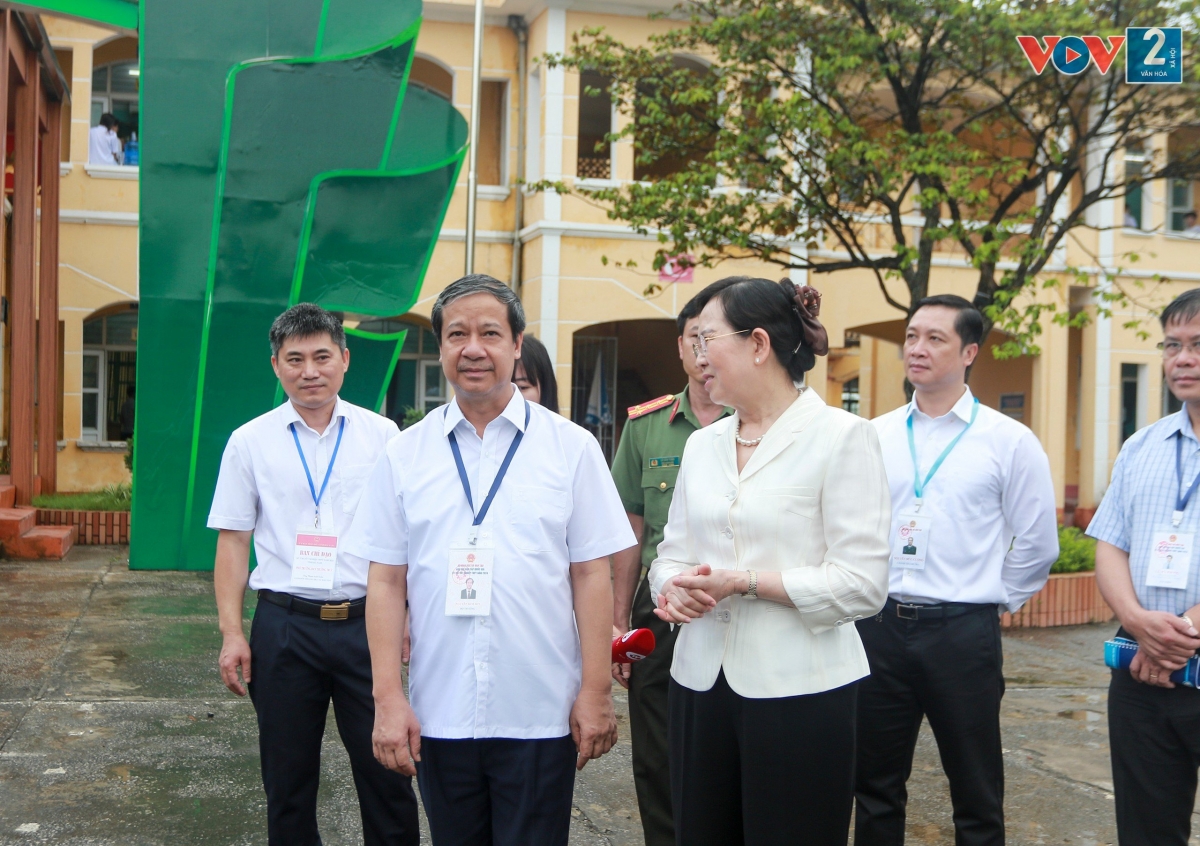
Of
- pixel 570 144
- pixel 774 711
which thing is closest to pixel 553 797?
pixel 774 711

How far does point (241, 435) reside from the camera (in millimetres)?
3699

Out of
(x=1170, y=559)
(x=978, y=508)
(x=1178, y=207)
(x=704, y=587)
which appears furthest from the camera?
(x=1178, y=207)

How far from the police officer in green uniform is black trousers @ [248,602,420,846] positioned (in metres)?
0.74

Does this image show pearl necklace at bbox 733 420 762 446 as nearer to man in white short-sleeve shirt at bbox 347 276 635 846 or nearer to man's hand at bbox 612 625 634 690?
man in white short-sleeve shirt at bbox 347 276 635 846

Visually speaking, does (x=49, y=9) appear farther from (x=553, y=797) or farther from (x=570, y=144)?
(x=553, y=797)

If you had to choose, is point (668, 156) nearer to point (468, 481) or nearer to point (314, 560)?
point (314, 560)

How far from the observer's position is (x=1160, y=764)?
316cm

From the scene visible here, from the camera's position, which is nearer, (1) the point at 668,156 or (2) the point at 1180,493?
(2) the point at 1180,493

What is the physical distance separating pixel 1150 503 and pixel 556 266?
41.2ft

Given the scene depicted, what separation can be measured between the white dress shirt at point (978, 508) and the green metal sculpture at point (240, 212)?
6.11 metres

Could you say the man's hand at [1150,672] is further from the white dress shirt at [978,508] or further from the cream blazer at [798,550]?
the cream blazer at [798,550]

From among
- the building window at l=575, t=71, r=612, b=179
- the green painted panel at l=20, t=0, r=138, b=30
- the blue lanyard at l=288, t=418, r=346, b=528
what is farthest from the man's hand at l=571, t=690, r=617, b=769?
the building window at l=575, t=71, r=612, b=179

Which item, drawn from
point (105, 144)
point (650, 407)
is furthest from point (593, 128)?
point (650, 407)

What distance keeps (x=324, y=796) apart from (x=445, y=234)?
1212 centimetres
